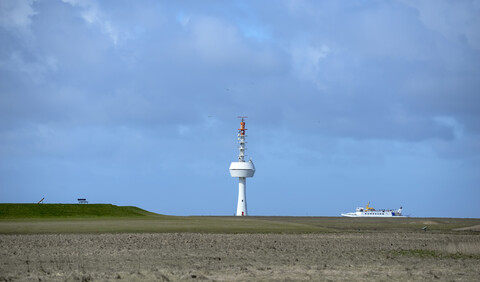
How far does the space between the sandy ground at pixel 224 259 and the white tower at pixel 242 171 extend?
75.9 meters

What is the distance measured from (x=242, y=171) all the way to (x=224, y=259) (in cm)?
8838

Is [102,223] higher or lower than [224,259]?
higher

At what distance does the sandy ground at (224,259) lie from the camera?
20.8 metres

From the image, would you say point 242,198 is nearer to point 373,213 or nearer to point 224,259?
point 373,213

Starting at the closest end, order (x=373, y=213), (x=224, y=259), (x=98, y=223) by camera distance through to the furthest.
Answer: (x=224, y=259), (x=98, y=223), (x=373, y=213)

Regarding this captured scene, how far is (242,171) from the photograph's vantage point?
115 metres

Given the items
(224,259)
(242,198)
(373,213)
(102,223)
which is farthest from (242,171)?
(224,259)

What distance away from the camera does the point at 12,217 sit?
56.7 metres

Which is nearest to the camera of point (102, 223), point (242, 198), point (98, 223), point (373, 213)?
point (98, 223)

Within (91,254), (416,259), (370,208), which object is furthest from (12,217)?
(370,208)

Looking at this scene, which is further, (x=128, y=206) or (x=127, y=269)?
(x=128, y=206)

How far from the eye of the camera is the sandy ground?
20.8m

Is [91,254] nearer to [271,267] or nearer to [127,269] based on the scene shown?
[127,269]

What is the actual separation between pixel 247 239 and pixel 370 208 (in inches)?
4621
